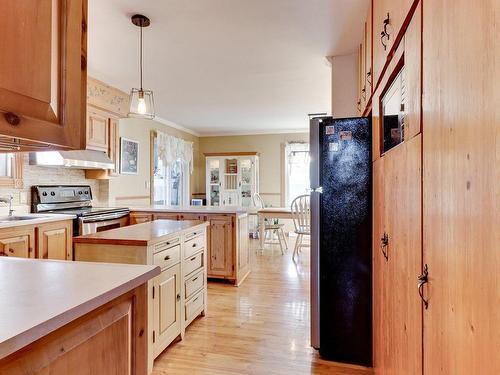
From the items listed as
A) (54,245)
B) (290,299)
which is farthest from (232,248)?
(54,245)

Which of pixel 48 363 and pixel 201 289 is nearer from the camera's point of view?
pixel 48 363

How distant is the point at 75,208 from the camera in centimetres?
379

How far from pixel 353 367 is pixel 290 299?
1.23m

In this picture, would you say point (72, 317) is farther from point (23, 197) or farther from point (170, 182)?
point (170, 182)

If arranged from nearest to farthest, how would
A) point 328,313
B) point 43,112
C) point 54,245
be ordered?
point 43,112 → point 328,313 → point 54,245

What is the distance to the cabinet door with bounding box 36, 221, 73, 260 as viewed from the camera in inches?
114

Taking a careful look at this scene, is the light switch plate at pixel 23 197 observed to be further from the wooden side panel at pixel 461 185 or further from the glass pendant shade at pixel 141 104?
the wooden side panel at pixel 461 185

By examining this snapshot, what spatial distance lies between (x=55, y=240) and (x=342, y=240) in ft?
8.79

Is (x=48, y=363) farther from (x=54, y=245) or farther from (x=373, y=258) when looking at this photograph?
(x=54, y=245)

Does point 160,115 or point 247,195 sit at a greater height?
point 160,115

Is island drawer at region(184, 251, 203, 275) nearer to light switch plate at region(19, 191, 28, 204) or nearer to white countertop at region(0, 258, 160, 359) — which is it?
white countertop at region(0, 258, 160, 359)

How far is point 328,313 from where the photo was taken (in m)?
2.08

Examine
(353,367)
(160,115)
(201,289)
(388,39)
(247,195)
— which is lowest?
(353,367)

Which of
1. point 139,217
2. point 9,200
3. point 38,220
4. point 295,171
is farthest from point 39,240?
point 295,171
